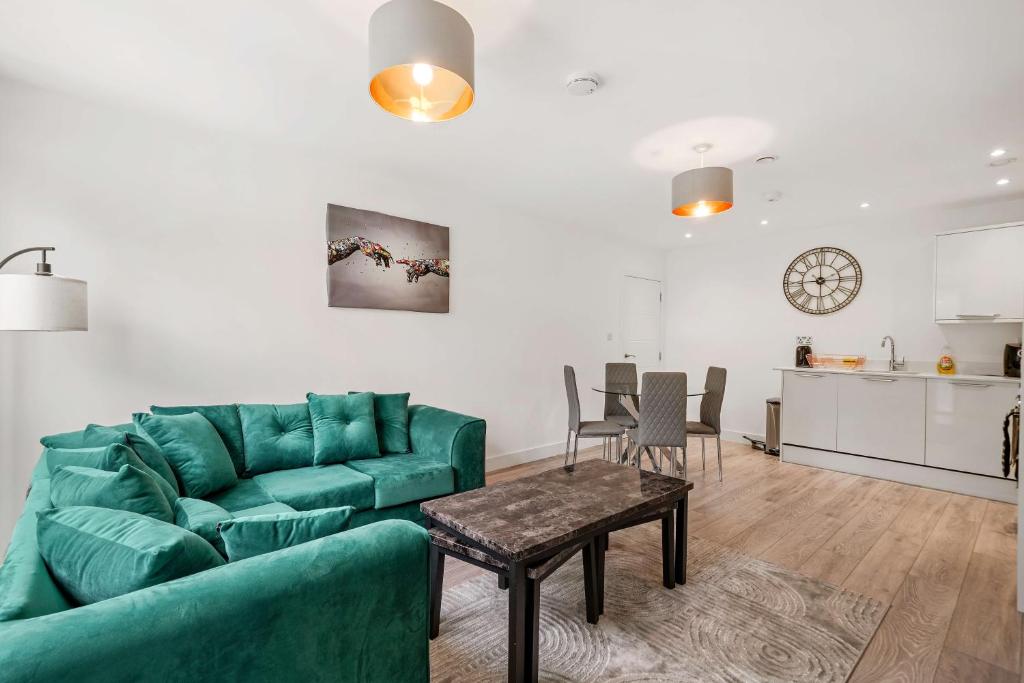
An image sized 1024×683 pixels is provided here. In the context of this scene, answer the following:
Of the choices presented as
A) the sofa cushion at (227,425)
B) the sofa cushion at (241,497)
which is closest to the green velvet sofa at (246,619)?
the sofa cushion at (241,497)

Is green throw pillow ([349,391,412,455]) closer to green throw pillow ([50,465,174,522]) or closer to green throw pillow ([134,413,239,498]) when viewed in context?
green throw pillow ([134,413,239,498])

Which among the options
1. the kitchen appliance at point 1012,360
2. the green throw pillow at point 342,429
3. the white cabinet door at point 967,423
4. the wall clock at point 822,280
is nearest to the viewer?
the green throw pillow at point 342,429

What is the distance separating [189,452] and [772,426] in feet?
17.5

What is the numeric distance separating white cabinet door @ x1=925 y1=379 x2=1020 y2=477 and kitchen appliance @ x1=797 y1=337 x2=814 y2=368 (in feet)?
3.86

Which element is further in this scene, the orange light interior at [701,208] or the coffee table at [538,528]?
the orange light interior at [701,208]

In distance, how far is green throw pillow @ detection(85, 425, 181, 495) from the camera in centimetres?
196

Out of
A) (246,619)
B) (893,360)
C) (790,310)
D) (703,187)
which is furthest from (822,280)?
(246,619)

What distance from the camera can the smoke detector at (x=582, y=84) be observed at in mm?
2324

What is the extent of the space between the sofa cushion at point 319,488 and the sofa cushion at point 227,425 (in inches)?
6.3

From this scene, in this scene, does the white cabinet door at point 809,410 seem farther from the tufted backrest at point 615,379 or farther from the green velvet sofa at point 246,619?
the green velvet sofa at point 246,619

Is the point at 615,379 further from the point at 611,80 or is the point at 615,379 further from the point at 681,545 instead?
the point at 611,80

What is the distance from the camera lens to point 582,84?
2357 millimetres

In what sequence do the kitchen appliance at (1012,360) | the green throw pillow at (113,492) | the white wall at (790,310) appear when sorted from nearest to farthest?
the green throw pillow at (113,492) < the kitchen appliance at (1012,360) < the white wall at (790,310)

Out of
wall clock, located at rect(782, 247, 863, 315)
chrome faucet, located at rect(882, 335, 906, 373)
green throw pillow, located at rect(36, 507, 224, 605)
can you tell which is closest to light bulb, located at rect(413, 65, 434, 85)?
green throw pillow, located at rect(36, 507, 224, 605)
